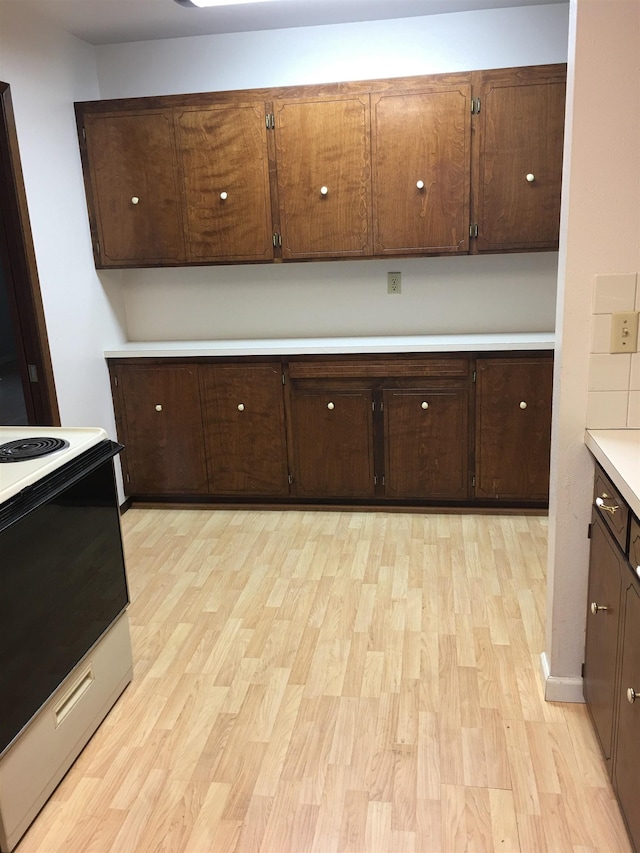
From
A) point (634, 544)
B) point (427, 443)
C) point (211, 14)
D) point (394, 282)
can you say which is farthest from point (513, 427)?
point (211, 14)

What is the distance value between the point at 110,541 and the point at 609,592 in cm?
152

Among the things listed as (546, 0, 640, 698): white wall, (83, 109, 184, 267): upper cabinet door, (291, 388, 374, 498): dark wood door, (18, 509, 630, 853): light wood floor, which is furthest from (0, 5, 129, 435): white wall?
(546, 0, 640, 698): white wall

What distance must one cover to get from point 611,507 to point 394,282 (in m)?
2.41

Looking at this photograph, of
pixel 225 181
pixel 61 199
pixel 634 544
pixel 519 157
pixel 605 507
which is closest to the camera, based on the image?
pixel 634 544

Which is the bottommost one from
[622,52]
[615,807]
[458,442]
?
[615,807]

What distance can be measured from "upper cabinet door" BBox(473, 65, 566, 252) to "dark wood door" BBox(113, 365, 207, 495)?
1.78m

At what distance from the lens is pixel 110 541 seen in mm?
2271

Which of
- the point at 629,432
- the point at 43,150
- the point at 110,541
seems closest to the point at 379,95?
the point at 43,150

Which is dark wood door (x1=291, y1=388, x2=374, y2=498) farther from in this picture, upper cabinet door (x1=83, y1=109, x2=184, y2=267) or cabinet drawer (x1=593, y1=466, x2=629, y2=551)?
cabinet drawer (x1=593, y1=466, x2=629, y2=551)

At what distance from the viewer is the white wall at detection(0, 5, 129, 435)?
3197 millimetres

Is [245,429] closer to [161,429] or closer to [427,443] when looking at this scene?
[161,429]

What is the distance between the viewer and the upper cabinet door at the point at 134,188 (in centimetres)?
363

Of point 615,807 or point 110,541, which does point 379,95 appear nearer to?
point 110,541

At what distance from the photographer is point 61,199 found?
3502mm
